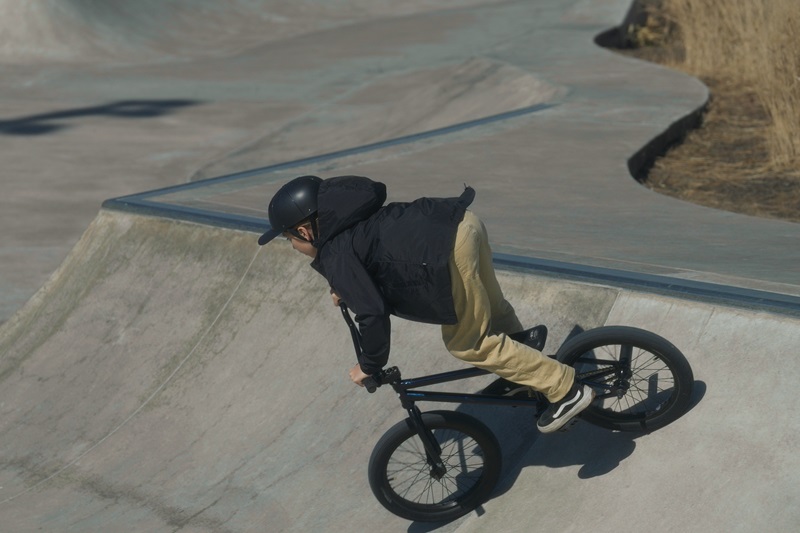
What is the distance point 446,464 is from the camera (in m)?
4.86

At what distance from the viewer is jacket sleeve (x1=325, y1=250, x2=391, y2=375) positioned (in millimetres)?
4141

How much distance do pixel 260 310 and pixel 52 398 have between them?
1.41m

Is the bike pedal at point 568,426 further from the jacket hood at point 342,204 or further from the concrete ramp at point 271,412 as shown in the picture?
the jacket hood at point 342,204

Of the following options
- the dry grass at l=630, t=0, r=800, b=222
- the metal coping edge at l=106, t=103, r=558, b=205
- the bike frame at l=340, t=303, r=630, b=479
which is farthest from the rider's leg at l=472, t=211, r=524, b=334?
the metal coping edge at l=106, t=103, r=558, b=205

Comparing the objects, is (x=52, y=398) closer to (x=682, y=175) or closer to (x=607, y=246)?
(x=607, y=246)

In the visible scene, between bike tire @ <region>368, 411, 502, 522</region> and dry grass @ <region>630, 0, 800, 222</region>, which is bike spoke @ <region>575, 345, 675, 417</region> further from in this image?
dry grass @ <region>630, 0, 800, 222</region>

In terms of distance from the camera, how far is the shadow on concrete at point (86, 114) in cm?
1384

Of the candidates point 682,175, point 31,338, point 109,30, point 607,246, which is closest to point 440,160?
point 682,175

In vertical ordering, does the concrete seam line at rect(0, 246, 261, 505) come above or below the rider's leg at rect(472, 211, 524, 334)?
below

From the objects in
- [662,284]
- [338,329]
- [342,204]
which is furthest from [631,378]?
[338,329]

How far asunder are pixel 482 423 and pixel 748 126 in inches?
284

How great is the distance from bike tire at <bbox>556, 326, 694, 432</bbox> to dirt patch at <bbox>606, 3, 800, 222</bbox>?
3562mm

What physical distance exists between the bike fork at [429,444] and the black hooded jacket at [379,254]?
360 mm

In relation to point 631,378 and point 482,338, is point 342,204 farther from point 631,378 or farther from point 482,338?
point 631,378
